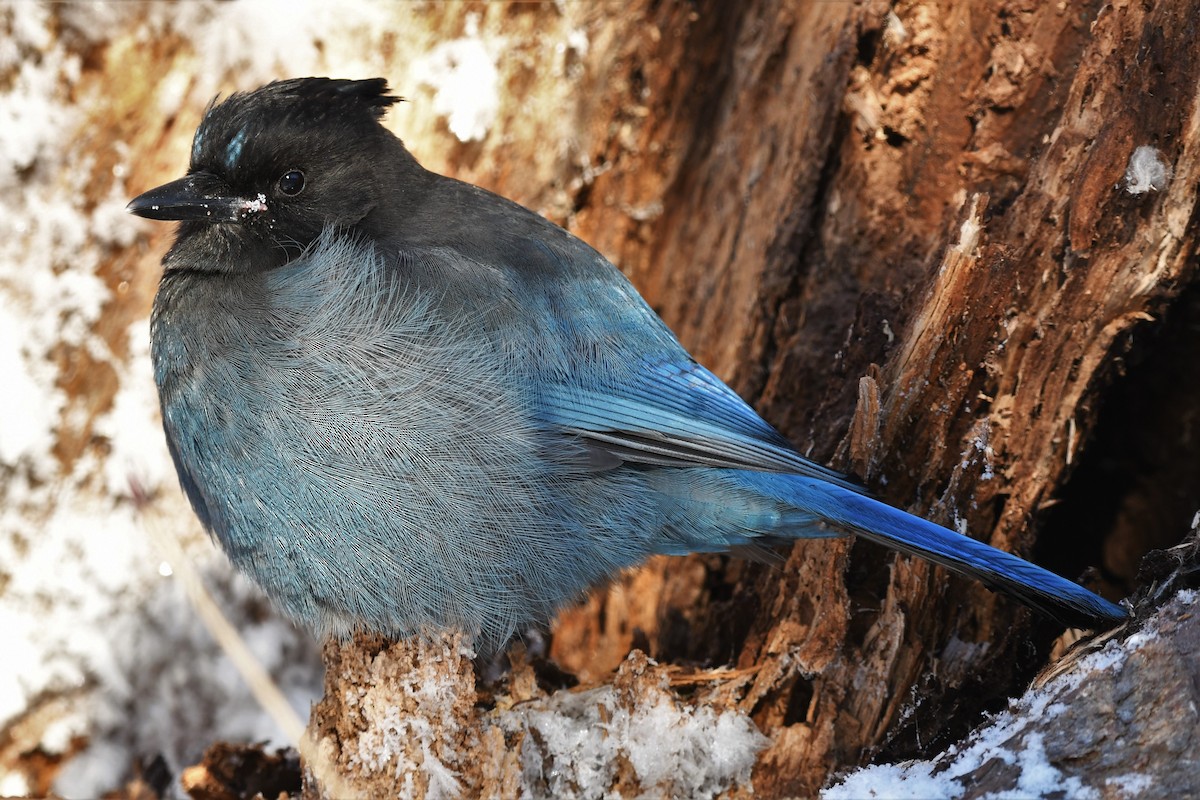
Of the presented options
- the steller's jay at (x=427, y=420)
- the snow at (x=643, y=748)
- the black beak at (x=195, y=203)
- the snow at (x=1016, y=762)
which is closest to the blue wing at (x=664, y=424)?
the steller's jay at (x=427, y=420)

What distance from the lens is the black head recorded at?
10.2 feet

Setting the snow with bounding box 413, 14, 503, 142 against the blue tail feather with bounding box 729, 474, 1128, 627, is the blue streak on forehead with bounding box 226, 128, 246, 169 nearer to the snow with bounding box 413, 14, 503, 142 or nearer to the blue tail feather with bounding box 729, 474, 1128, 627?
the snow with bounding box 413, 14, 503, 142

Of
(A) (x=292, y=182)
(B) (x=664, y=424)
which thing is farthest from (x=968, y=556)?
(A) (x=292, y=182)

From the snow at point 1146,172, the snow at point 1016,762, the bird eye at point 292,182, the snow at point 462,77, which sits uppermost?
the snow at point 1146,172

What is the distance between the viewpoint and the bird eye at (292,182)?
3.18 metres

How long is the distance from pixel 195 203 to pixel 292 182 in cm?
28

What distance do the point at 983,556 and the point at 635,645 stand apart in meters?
1.25

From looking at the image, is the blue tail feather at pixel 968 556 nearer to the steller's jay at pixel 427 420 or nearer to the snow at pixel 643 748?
the steller's jay at pixel 427 420

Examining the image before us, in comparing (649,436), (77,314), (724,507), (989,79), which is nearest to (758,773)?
(724,507)

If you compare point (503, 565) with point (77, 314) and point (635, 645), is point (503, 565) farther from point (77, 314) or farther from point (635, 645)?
point (77, 314)

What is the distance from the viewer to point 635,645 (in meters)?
3.35

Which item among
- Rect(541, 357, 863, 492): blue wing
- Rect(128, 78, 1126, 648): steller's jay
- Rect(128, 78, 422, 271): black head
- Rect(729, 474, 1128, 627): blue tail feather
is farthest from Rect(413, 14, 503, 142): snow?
Rect(729, 474, 1128, 627): blue tail feather

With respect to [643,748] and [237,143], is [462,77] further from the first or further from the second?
[643,748]

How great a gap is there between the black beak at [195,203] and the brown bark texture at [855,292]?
81 centimetres
